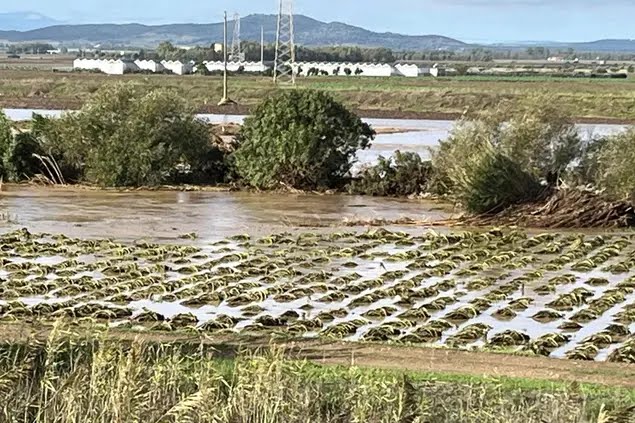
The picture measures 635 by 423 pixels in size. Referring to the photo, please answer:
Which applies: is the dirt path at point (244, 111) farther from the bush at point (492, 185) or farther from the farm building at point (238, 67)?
the farm building at point (238, 67)

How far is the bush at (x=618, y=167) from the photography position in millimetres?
31164

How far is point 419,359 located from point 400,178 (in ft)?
71.6

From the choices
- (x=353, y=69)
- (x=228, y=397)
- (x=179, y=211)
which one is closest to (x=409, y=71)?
(x=353, y=69)

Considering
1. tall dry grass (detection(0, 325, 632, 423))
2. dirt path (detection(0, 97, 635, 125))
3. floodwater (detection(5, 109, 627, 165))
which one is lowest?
dirt path (detection(0, 97, 635, 125))

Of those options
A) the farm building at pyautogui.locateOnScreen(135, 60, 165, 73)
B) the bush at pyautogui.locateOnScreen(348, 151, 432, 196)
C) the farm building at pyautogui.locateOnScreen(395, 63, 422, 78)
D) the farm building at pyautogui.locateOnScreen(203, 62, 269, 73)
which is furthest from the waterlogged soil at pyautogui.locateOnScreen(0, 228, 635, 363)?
the farm building at pyautogui.locateOnScreen(395, 63, 422, 78)

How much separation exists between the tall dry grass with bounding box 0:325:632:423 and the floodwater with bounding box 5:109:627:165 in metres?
25.0

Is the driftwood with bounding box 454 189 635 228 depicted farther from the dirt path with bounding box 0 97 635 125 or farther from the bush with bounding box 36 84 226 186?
the dirt path with bounding box 0 97 635 125

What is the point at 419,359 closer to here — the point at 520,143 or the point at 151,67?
the point at 520,143

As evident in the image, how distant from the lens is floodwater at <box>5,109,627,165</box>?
4591 centimetres

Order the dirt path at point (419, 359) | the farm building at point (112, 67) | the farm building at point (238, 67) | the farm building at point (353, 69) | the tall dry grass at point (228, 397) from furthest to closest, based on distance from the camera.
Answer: the farm building at point (353, 69) → the farm building at point (238, 67) → the farm building at point (112, 67) → the dirt path at point (419, 359) → the tall dry grass at point (228, 397)

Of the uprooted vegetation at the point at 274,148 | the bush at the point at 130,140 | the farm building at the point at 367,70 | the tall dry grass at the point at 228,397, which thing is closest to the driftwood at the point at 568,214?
the uprooted vegetation at the point at 274,148

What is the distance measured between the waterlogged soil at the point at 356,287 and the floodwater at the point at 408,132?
1127 centimetres

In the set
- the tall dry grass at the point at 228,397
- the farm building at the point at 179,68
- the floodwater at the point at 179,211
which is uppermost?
the tall dry grass at the point at 228,397

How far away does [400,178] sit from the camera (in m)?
36.2
